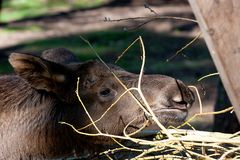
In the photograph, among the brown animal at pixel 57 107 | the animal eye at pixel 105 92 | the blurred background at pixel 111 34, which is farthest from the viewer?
the blurred background at pixel 111 34

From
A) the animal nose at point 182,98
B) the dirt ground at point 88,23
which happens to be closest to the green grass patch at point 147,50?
the dirt ground at point 88,23

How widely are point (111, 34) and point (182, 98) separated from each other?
476 inches

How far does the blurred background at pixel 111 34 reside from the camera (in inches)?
574

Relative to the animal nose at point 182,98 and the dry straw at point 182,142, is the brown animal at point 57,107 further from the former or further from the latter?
the animal nose at point 182,98

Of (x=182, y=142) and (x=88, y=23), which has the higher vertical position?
(x=88, y=23)

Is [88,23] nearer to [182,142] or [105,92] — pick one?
[105,92]

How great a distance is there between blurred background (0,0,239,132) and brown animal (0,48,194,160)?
14.4 ft

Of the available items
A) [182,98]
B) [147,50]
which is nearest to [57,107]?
[182,98]

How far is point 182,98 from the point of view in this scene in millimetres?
5652

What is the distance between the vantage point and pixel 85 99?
624 centimetres

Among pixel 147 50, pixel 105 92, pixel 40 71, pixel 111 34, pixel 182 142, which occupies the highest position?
pixel 111 34

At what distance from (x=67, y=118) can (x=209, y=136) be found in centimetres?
169

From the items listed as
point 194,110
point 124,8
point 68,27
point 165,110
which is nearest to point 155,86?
point 165,110

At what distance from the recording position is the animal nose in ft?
18.6
